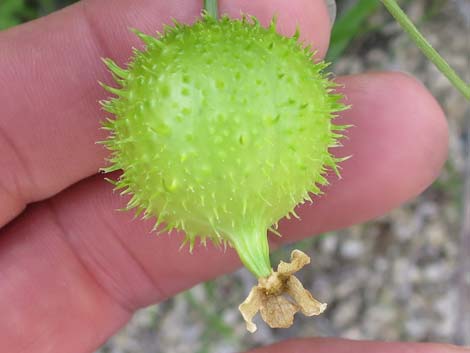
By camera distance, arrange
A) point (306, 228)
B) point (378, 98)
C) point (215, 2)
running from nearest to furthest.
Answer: point (215, 2) < point (378, 98) < point (306, 228)

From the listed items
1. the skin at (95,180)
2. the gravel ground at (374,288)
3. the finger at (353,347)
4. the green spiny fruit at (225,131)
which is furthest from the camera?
the gravel ground at (374,288)

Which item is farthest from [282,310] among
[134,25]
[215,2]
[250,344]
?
[250,344]

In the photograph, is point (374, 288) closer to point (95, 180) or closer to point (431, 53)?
point (95, 180)

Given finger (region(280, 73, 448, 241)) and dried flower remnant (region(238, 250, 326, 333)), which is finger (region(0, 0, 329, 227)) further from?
dried flower remnant (region(238, 250, 326, 333))

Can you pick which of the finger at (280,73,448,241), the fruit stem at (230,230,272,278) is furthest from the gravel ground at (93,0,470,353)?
the fruit stem at (230,230,272,278)

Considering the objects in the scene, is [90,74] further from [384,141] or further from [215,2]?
[384,141]

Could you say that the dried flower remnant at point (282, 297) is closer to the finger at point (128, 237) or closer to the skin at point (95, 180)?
the skin at point (95, 180)

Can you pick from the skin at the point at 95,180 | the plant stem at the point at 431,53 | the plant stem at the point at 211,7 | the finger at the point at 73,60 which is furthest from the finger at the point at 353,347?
the plant stem at the point at 211,7
